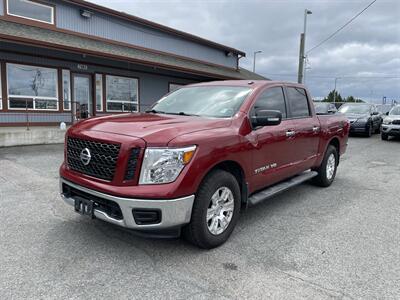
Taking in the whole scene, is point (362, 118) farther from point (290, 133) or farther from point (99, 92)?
point (290, 133)

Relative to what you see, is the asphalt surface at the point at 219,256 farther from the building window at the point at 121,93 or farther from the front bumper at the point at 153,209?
the building window at the point at 121,93

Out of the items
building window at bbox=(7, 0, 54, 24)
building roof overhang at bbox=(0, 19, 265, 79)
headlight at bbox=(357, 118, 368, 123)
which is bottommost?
headlight at bbox=(357, 118, 368, 123)

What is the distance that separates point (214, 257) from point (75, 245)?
1543 mm

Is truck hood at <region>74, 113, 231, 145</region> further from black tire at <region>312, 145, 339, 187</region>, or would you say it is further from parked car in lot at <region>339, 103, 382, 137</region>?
parked car in lot at <region>339, 103, 382, 137</region>

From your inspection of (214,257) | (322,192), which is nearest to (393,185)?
(322,192)

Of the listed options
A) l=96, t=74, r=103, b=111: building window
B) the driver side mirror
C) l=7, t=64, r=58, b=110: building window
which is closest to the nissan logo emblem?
the driver side mirror

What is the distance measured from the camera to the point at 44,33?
1224cm

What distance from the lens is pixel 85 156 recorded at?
3.46m

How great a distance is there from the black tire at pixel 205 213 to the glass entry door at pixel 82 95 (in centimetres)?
1121

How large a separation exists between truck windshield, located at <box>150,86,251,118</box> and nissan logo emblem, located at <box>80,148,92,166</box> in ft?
4.64

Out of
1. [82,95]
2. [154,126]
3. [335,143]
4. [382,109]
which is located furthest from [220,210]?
[382,109]

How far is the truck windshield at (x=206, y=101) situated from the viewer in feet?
13.8

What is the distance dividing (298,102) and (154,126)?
3.02m

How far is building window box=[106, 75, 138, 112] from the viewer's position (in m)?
15.1
